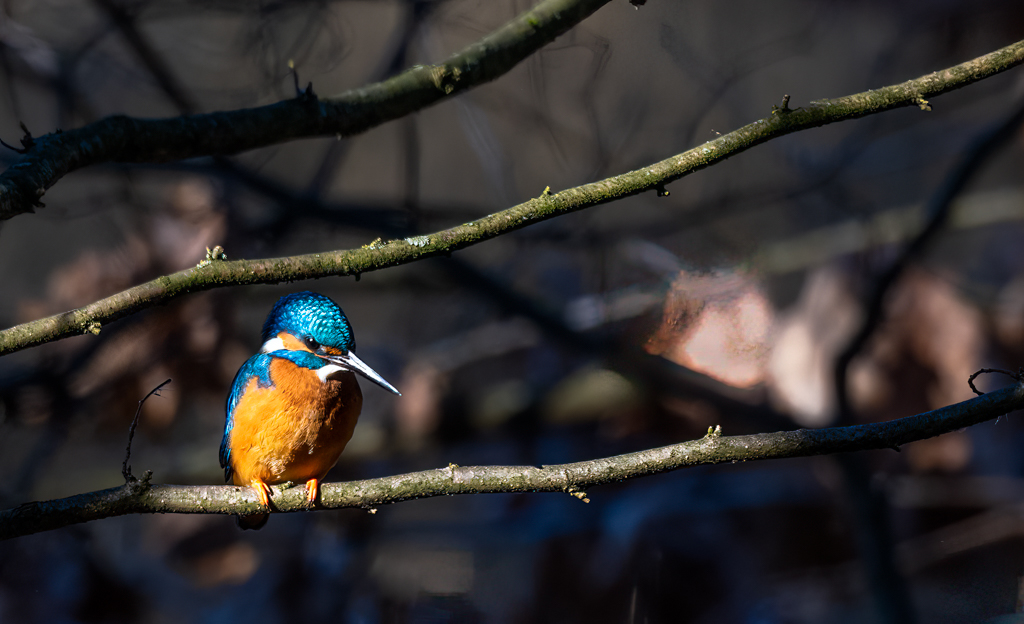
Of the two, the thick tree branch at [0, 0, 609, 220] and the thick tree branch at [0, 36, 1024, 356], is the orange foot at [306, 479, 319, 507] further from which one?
the thick tree branch at [0, 0, 609, 220]

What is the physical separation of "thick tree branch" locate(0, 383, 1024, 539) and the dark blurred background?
0.56 m

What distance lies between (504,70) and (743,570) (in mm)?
1091

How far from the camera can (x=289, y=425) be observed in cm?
80

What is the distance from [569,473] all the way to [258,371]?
16.2 inches

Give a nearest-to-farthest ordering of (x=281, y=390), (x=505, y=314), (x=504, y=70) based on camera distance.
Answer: (x=281, y=390) → (x=504, y=70) → (x=505, y=314)

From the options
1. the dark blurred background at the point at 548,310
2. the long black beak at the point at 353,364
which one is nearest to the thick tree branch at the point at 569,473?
the long black beak at the point at 353,364

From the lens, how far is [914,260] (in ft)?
4.65

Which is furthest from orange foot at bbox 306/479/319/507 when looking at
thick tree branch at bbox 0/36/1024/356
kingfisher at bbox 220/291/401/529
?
thick tree branch at bbox 0/36/1024/356

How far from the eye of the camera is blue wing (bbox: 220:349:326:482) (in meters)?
0.82

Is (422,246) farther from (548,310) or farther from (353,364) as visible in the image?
(548,310)

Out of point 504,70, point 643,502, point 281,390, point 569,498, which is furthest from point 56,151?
point 643,502

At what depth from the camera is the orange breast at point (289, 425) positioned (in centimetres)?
80

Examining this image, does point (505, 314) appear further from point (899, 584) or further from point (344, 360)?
point (899, 584)

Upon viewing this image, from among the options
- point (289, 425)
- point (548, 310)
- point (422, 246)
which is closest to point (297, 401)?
point (289, 425)
